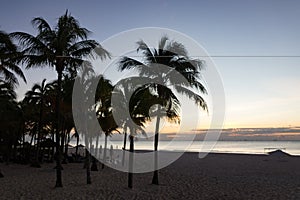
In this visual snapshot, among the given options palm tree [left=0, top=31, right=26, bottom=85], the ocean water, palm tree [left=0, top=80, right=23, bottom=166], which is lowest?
the ocean water

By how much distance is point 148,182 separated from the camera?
623 inches

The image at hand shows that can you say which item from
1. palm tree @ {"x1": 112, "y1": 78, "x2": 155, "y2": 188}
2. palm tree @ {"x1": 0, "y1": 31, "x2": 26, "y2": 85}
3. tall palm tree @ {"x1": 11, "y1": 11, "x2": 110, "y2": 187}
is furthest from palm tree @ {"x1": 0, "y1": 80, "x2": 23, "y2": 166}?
palm tree @ {"x1": 112, "y1": 78, "x2": 155, "y2": 188}

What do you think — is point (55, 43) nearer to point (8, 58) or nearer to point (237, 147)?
point (8, 58)

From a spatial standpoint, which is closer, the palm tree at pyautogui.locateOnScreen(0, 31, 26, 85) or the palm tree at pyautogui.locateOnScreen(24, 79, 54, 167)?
the palm tree at pyautogui.locateOnScreen(0, 31, 26, 85)

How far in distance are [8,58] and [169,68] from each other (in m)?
7.63

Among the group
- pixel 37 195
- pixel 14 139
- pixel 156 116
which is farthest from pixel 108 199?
pixel 14 139

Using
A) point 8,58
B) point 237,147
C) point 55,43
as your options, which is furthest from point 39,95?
point 237,147

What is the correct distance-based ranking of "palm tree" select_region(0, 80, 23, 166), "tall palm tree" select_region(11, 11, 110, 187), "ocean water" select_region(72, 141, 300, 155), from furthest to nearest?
"ocean water" select_region(72, 141, 300, 155) → "palm tree" select_region(0, 80, 23, 166) → "tall palm tree" select_region(11, 11, 110, 187)

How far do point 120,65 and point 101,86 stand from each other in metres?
1.36

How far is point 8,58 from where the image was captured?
50.3 feet

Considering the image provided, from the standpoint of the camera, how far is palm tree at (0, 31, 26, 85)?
48.2 ft

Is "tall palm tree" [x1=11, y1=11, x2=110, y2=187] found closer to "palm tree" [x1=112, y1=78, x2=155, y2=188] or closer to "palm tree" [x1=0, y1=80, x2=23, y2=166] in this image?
"palm tree" [x1=112, y1=78, x2=155, y2=188]

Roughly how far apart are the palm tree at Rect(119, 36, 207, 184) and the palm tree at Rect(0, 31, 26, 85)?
16.3ft

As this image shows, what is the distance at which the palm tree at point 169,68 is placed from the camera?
14.9m
